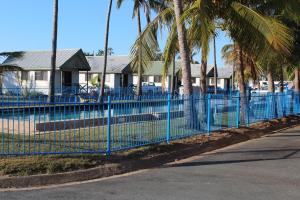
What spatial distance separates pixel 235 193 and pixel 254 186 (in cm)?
71

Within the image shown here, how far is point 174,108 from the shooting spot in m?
13.3

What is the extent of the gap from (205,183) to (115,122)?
3.76m

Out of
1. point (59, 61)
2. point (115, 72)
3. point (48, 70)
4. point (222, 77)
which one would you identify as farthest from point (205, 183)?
point (222, 77)

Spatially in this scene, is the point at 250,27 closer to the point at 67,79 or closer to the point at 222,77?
the point at 67,79

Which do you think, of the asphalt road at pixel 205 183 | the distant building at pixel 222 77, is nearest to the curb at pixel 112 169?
the asphalt road at pixel 205 183

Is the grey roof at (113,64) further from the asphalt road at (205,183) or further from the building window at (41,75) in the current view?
the asphalt road at (205,183)

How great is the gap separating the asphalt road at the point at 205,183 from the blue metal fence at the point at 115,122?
1.62m

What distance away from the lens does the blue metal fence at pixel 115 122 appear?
35.7 feet

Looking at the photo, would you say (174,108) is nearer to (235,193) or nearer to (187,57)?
(187,57)

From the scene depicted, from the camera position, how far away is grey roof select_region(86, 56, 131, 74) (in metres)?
52.5

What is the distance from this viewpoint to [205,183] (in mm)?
8742

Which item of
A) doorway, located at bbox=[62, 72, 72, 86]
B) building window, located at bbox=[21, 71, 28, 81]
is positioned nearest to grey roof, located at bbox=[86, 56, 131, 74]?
doorway, located at bbox=[62, 72, 72, 86]

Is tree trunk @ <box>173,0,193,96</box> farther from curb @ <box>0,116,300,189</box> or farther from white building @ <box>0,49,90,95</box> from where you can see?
white building @ <box>0,49,90,95</box>

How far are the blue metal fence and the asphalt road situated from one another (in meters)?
1.62
